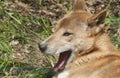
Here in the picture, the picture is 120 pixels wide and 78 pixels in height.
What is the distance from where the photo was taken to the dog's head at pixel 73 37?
6.23 m

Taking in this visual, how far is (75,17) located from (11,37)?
261 centimetres

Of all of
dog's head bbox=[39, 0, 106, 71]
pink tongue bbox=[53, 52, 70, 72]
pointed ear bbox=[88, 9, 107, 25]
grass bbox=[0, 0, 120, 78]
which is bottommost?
grass bbox=[0, 0, 120, 78]

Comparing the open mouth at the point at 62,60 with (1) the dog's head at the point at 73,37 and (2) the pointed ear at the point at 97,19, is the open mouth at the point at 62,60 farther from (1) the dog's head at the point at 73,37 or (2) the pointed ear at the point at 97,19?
(2) the pointed ear at the point at 97,19

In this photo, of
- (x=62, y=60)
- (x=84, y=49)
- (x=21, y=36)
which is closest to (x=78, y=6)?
(x=84, y=49)

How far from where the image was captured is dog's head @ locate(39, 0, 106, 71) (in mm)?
6227

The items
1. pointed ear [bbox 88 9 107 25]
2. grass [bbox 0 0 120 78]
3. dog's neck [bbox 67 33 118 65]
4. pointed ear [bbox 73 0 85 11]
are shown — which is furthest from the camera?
grass [bbox 0 0 120 78]

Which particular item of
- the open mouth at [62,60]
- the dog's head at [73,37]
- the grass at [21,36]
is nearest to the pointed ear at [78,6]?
the dog's head at [73,37]

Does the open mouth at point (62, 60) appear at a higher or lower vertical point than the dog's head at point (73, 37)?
lower

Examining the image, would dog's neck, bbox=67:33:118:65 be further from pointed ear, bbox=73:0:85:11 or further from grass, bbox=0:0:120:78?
grass, bbox=0:0:120:78

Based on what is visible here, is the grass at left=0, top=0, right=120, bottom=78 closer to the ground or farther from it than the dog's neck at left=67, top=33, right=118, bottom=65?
closer to the ground

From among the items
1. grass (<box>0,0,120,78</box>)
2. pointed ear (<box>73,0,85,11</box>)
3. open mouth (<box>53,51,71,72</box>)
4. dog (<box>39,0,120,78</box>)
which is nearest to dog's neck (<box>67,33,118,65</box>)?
dog (<box>39,0,120,78</box>)

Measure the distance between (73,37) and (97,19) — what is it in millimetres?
408

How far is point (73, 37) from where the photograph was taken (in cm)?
631

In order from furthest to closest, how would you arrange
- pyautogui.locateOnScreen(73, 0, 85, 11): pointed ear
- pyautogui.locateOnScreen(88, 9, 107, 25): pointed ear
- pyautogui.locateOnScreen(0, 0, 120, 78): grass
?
pyautogui.locateOnScreen(0, 0, 120, 78): grass < pyautogui.locateOnScreen(73, 0, 85, 11): pointed ear < pyautogui.locateOnScreen(88, 9, 107, 25): pointed ear
